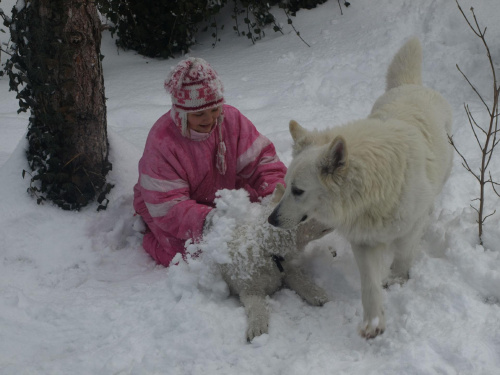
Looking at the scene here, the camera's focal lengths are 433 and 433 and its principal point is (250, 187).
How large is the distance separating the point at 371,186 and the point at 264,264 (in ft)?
2.68

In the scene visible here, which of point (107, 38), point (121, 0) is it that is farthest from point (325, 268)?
point (107, 38)

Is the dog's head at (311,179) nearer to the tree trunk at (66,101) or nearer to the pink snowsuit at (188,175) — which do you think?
the pink snowsuit at (188,175)

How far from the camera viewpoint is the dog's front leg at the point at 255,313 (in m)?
2.20

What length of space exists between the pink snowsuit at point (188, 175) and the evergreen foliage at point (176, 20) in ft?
12.4

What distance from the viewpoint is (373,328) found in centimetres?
212

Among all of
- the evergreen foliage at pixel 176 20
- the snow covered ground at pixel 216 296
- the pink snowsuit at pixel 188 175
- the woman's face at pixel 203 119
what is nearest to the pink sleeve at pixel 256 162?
the pink snowsuit at pixel 188 175

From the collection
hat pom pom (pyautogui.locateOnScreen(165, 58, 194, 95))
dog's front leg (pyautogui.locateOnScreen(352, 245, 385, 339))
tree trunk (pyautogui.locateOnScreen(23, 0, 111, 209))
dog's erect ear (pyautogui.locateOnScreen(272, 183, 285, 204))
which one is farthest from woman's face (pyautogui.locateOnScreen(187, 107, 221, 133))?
dog's front leg (pyautogui.locateOnScreen(352, 245, 385, 339))

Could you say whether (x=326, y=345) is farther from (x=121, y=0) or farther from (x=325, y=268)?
(x=121, y=0)

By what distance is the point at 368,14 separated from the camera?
20.2 ft

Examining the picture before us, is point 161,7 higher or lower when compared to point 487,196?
higher

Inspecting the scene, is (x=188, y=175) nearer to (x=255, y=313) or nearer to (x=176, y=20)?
(x=255, y=313)

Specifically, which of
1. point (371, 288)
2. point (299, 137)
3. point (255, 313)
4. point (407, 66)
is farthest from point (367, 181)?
point (407, 66)

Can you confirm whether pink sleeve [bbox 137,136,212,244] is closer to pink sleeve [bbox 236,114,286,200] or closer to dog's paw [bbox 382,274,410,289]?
pink sleeve [bbox 236,114,286,200]

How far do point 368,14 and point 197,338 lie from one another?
5.49 m
